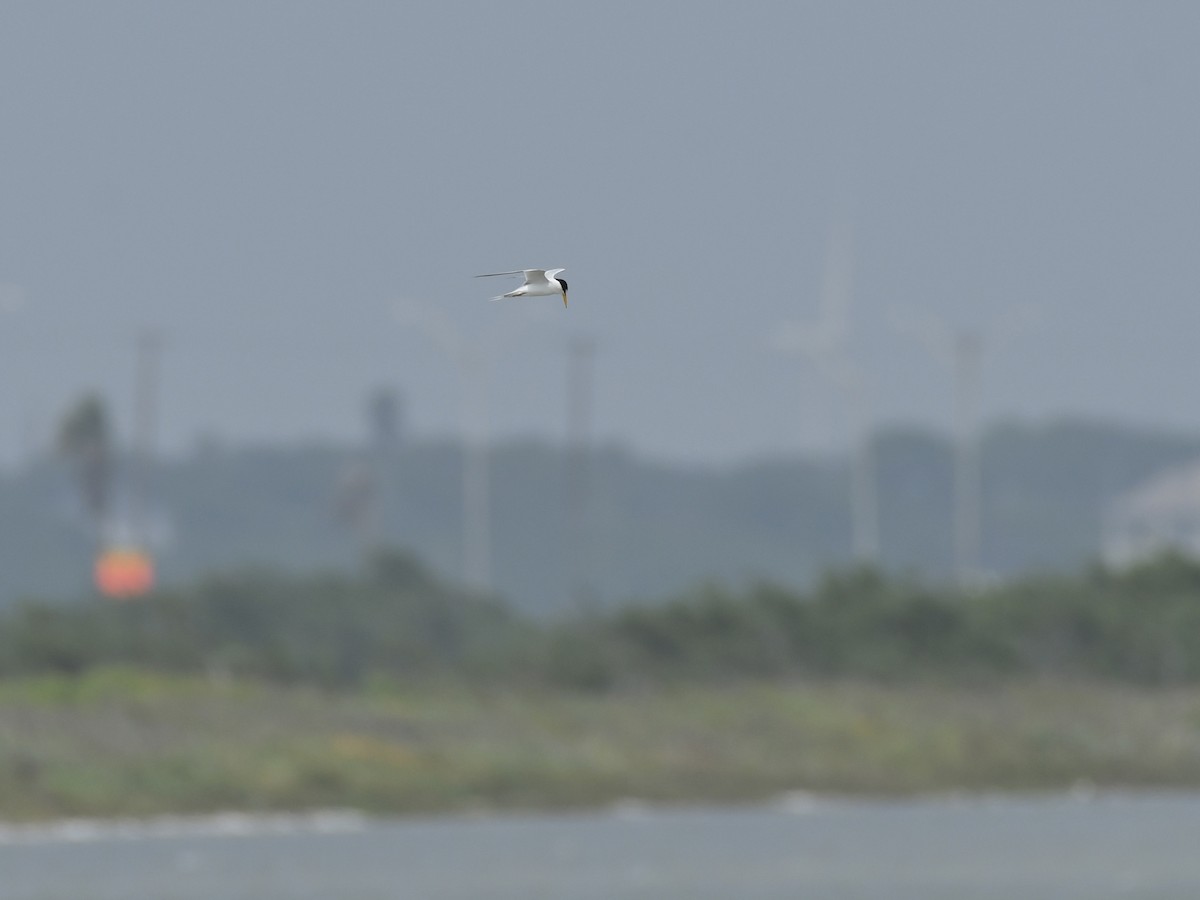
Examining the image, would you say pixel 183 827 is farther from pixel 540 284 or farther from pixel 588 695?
pixel 540 284

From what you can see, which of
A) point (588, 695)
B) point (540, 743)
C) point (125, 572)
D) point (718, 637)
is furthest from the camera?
point (125, 572)

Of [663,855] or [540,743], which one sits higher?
[540,743]

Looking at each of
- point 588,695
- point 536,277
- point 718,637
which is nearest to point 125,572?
point 718,637

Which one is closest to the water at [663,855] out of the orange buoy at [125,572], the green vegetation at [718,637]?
the green vegetation at [718,637]

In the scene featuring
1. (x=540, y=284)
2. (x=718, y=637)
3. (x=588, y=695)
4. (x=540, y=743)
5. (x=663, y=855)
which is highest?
(x=540, y=284)

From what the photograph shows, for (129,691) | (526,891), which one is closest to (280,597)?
(129,691)

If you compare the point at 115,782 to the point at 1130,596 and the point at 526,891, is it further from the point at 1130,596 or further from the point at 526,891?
the point at 1130,596
